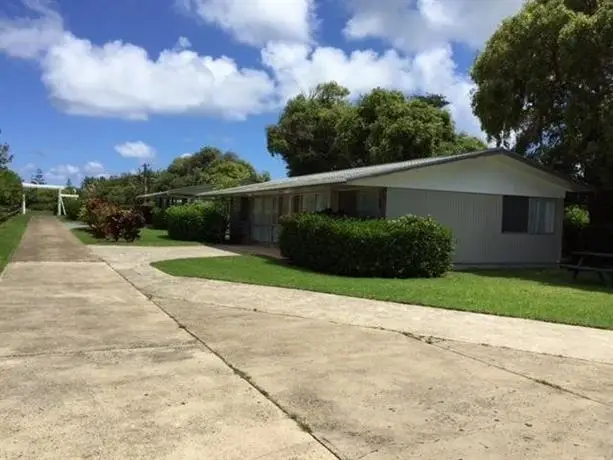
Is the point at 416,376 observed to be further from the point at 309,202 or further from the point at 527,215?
the point at 309,202

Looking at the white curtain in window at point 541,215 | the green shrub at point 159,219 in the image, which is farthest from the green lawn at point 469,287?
the green shrub at point 159,219

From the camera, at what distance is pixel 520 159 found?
18062 millimetres

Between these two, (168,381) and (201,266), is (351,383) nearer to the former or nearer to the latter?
(168,381)

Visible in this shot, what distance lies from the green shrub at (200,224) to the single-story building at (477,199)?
8676mm

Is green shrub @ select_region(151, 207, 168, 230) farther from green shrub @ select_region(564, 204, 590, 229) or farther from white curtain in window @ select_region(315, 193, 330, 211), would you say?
green shrub @ select_region(564, 204, 590, 229)

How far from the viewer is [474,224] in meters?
18.5

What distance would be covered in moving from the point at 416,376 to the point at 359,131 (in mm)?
35271

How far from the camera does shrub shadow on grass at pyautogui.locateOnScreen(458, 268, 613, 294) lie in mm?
13922

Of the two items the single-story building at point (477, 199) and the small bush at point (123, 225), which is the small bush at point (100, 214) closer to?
the small bush at point (123, 225)

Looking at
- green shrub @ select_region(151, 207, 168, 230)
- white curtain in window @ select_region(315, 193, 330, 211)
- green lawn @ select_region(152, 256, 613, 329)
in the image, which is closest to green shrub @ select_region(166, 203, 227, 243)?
white curtain in window @ select_region(315, 193, 330, 211)

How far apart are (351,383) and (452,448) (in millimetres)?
1497

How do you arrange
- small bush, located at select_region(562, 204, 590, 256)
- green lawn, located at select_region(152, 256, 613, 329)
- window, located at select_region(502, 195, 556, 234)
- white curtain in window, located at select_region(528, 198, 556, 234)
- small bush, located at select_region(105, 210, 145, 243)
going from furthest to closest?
small bush, located at select_region(105, 210, 145, 243) < small bush, located at select_region(562, 204, 590, 256) < white curtain in window, located at select_region(528, 198, 556, 234) < window, located at select_region(502, 195, 556, 234) < green lawn, located at select_region(152, 256, 613, 329)

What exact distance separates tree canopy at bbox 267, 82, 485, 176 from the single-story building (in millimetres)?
16289

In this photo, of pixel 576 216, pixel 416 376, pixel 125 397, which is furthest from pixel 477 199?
pixel 125 397
